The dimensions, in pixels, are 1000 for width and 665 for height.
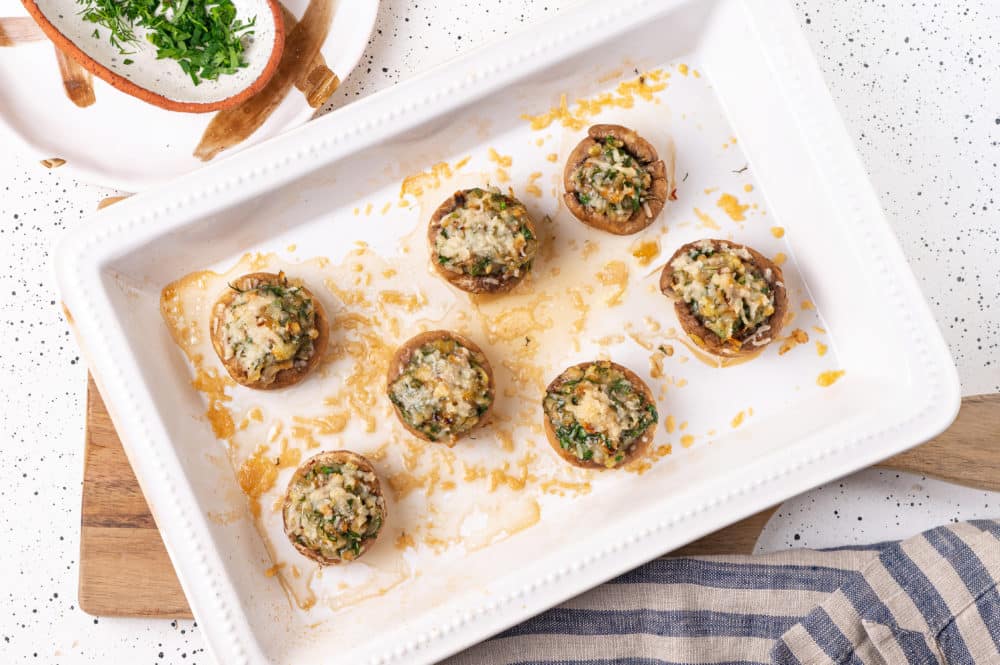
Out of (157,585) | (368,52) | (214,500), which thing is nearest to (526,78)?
(368,52)

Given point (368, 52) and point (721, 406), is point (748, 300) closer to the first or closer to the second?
point (721, 406)

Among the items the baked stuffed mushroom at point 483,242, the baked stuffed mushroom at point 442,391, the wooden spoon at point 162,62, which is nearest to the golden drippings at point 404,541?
the baked stuffed mushroom at point 442,391

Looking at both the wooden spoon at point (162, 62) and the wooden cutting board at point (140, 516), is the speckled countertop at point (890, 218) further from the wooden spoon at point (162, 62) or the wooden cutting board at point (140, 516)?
the wooden spoon at point (162, 62)

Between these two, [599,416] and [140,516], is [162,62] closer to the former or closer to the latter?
[140,516]

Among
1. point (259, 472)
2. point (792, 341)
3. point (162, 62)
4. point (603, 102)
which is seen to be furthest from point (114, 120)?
point (792, 341)

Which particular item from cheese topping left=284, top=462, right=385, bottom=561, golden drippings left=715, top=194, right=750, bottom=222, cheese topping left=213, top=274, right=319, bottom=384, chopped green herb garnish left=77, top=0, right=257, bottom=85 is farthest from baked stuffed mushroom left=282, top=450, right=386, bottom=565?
golden drippings left=715, top=194, right=750, bottom=222

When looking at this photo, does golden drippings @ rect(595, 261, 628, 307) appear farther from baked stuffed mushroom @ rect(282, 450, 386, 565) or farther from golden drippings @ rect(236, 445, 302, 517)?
golden drippings @ rect(236, 445, 302, 517)
